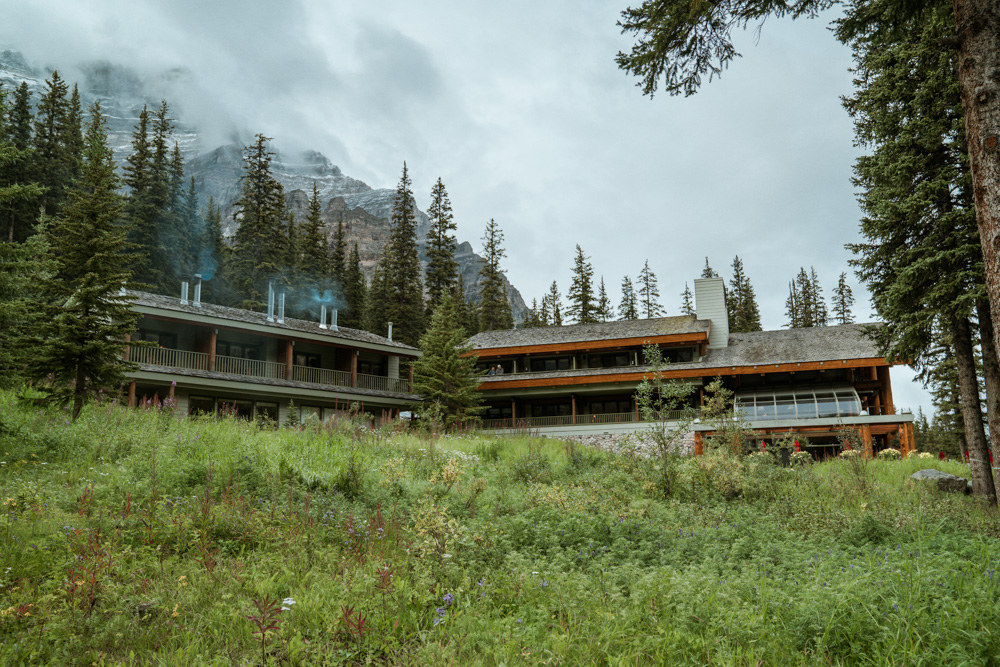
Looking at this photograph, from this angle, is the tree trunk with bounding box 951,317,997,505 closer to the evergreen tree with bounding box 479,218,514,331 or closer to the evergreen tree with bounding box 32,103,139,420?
the evergreen tree with bounding box 32,103,139,420

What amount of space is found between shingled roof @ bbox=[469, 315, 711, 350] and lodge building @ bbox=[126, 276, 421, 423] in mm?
5921

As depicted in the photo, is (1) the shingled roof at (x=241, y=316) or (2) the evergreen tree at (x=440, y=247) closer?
(1) the shingled roof at (x=241, y=316)

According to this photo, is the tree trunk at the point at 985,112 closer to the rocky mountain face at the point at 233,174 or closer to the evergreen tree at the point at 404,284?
the evergreen tree at the point at 404,284

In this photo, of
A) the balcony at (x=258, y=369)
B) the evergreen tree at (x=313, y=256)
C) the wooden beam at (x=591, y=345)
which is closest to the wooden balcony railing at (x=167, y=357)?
the balcony at (x=258, y=369)

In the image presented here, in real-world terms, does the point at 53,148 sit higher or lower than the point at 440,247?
higher

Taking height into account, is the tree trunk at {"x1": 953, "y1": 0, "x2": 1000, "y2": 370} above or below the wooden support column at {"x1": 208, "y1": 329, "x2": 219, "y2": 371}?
below

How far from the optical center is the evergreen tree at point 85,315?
10.0 m

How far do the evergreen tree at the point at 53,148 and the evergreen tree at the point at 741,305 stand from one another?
52728 mm

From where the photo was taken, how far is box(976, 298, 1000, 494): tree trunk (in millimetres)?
10578

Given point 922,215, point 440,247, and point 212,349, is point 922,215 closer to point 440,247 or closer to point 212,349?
point 212,349

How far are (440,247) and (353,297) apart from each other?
9008mm

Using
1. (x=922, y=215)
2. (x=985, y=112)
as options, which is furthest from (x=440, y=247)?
(x=985, y=112)

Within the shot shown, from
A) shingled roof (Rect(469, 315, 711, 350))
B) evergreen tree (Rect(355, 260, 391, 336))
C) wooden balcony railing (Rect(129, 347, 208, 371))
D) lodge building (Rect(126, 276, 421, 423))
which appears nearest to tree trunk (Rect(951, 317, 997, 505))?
lodge building (Rect(126, 276, 421, 423))

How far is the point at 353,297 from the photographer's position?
50.9m
